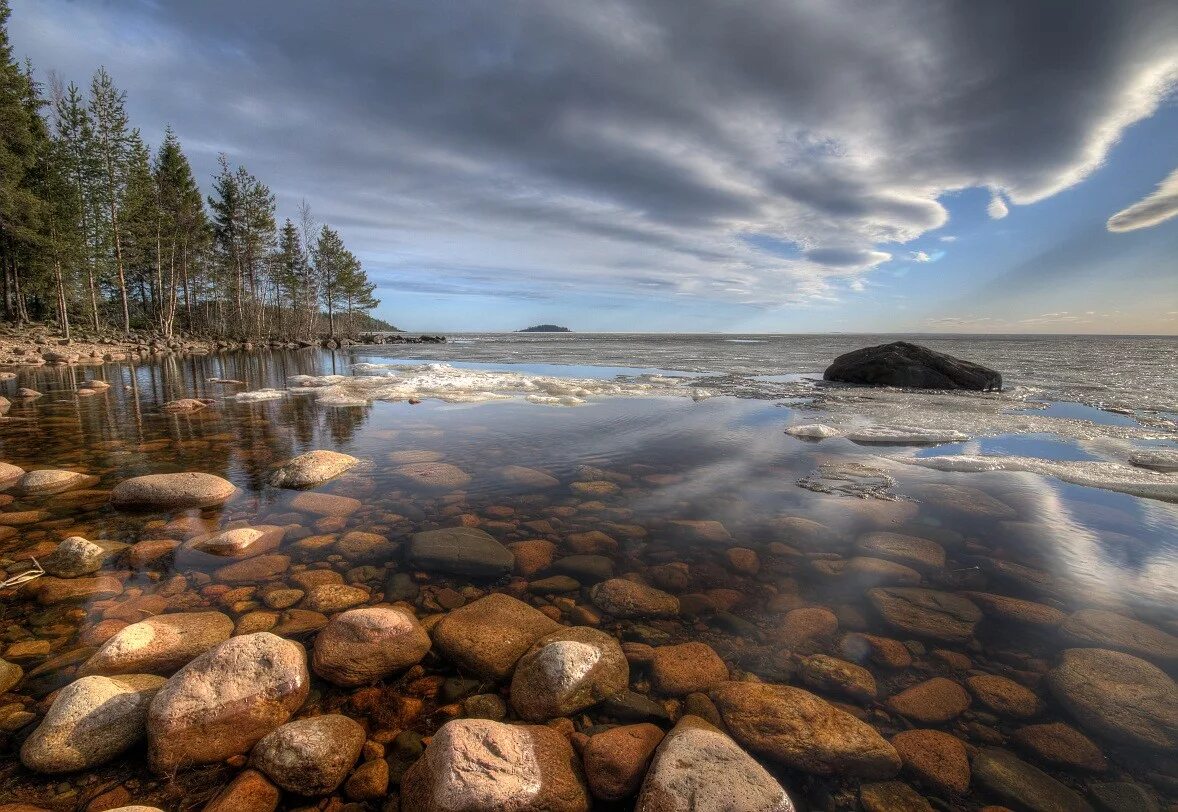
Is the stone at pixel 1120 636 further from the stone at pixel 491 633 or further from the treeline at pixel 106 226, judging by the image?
the treeline at pixel 106 226

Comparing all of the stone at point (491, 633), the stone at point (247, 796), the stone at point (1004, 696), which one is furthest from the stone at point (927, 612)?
the stone at point (247, 796)

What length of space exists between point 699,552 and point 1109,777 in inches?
112

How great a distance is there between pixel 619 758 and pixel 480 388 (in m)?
15.1

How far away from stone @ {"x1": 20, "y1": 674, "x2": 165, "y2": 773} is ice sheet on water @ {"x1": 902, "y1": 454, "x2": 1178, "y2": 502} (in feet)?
30.5

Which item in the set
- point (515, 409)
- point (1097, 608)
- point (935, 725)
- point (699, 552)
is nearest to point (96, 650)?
point (699, 552)

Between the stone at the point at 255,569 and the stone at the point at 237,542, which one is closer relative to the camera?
the stone at the point at 255,569

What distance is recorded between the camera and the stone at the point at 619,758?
2.37m

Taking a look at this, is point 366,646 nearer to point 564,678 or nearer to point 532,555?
point 564,678

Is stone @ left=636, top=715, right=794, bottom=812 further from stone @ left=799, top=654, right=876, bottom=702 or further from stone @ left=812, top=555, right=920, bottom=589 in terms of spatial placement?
stone @ left=812, top=555, right=920, bottom=589

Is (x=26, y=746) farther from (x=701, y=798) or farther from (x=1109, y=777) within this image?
(x=1109, y=777)

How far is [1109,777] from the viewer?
2.47m

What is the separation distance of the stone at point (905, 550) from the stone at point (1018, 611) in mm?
504

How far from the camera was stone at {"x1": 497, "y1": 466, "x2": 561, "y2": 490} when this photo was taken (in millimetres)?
6660

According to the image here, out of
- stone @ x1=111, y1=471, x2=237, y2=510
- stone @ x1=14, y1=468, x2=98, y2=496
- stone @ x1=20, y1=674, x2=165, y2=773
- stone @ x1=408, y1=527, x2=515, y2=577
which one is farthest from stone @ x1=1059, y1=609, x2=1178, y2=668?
stone @ x1=14, y1=468, x2=98, y2=496
